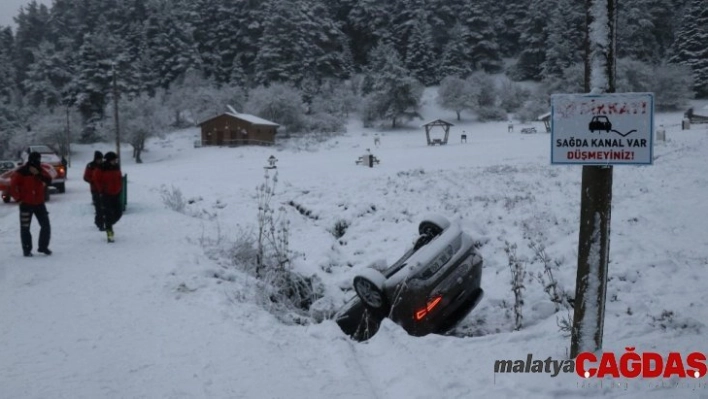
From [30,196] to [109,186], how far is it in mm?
1552

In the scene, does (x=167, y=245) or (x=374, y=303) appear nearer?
(x=374, y=303)

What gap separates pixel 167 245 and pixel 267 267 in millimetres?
2236

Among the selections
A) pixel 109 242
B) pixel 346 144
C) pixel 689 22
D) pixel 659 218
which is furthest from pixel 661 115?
pixel 109 242

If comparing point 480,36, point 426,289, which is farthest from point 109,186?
point 480,36

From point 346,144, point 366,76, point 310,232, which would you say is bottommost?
point 310,232

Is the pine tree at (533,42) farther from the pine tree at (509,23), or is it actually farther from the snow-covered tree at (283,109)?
the snow-covered tree at (283,109)

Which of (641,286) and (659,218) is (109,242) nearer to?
(641,286)

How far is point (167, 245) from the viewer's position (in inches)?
359

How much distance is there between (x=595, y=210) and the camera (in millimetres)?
3580

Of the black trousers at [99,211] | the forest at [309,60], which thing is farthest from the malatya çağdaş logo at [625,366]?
the forest at [309,60]

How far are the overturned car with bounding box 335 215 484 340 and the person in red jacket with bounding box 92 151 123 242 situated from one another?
6.19 metres

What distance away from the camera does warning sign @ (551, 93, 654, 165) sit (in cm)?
331

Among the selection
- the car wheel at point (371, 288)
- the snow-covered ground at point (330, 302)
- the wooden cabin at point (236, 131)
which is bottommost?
the snow-covered ground at point (330, 302)

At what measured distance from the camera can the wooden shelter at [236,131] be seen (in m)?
49.9
